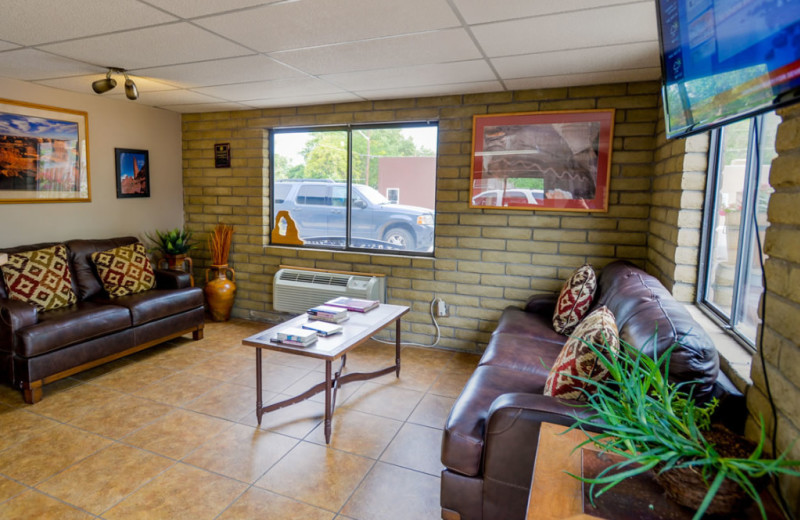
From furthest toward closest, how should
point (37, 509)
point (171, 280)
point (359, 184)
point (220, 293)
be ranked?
point (220, 293) < point (359, 184) < point (171, 280) < point (37, 509)

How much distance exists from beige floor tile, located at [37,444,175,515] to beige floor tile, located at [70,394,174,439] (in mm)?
210

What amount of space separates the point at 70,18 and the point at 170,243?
2.67 meters

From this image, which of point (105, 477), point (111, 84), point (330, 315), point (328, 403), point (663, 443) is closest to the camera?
point (663, 443)

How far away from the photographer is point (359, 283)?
431cm

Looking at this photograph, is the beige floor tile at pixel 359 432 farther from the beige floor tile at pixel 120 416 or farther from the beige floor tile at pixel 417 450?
the beige floor tile at pixel 120 416

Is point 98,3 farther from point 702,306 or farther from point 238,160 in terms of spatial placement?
point 702,306

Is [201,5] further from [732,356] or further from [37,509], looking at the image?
[732,356]

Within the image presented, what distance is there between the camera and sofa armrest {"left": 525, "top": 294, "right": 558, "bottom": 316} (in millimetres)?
3645

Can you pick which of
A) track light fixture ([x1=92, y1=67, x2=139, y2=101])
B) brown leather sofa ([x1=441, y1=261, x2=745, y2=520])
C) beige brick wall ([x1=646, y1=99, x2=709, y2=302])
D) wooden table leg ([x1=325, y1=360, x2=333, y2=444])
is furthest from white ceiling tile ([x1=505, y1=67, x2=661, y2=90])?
track light fixture ([x1=92, y1=67, x2=139, y2=101])

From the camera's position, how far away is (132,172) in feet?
15.3

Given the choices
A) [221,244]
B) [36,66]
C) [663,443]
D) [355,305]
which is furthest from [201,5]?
[221,244]

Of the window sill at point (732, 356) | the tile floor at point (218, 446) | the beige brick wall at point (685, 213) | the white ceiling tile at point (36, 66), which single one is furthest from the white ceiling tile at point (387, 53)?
the tile floor at point (218, 446)

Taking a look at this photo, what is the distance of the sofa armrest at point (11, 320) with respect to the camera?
2.97 metres

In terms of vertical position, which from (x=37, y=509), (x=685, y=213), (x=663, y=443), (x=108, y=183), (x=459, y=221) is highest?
(x=108, y=183)
